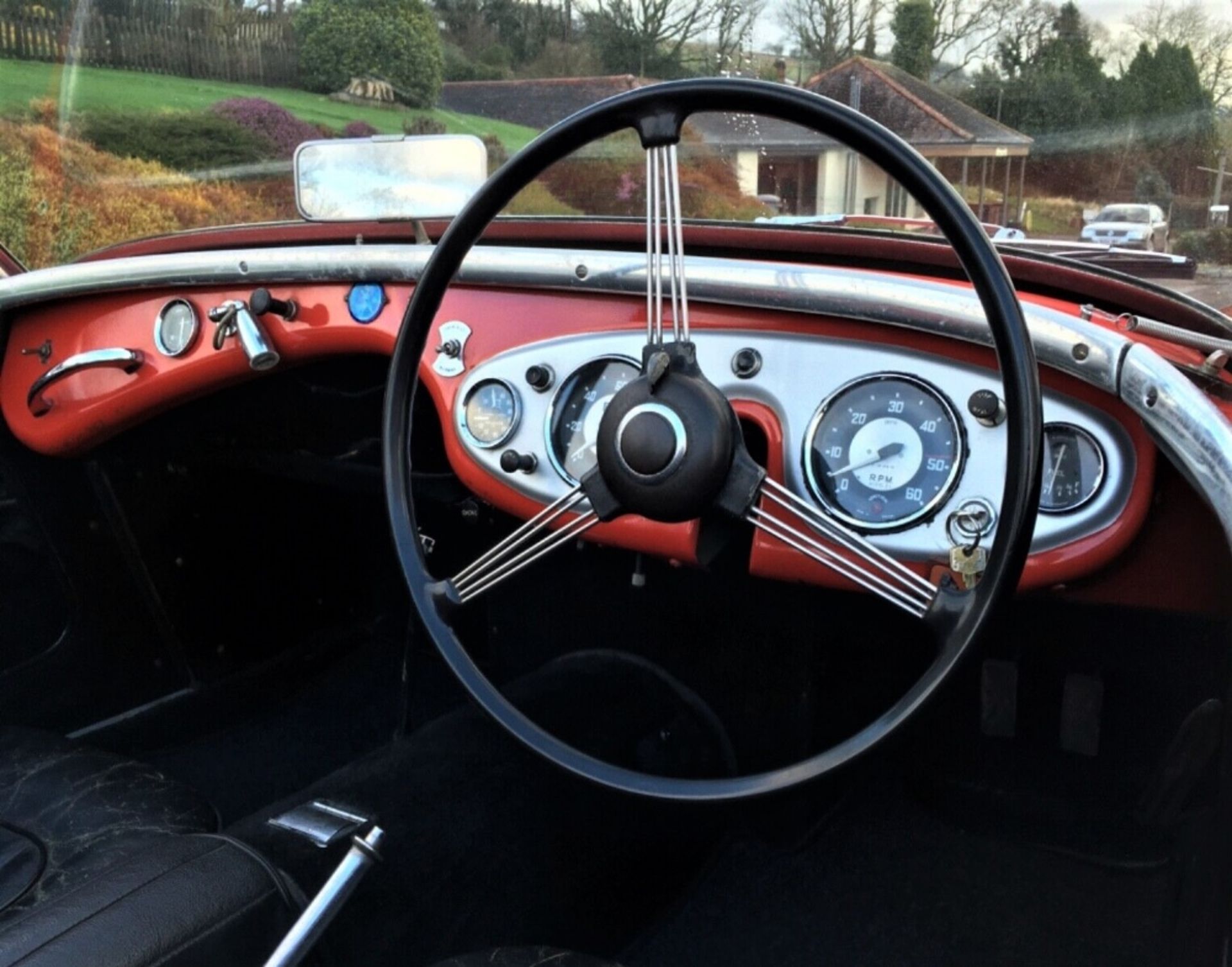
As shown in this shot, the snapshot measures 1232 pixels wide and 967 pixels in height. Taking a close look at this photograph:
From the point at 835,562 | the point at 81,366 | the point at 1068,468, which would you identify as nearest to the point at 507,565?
the point at 835,562

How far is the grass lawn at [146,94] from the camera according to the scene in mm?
2178

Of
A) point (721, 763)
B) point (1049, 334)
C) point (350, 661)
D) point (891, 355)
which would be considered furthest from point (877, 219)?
point (350, 661)

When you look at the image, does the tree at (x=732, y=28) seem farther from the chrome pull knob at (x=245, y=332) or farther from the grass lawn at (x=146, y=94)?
the chrome pull knob at (x=245, y=332)

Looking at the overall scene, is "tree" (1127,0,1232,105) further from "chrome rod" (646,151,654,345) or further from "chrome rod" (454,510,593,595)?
"chrome rod" (454,510,593,595)

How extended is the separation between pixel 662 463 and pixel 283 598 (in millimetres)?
1914

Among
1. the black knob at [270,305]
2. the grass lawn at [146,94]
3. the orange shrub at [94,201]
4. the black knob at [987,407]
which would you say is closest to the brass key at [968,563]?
the black knob at [987,407]

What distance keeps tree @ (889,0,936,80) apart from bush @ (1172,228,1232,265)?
38cm

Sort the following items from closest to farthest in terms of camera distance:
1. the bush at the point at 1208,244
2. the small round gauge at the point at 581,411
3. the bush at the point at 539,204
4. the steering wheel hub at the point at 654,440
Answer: the steering wheel hub at the point at 654,440
the bush at the point at 1208,244
the small round gauge at the point at 581,411
the bush at the point at 539,204

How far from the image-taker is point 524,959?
1290 mm

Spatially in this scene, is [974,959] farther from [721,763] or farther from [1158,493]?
[1158,493]

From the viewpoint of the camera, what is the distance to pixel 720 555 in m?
1.63

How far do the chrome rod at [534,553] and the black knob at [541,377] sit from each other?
29cm

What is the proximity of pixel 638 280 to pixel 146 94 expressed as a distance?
5.75 ft

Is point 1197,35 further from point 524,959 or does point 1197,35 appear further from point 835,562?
point 524,959
